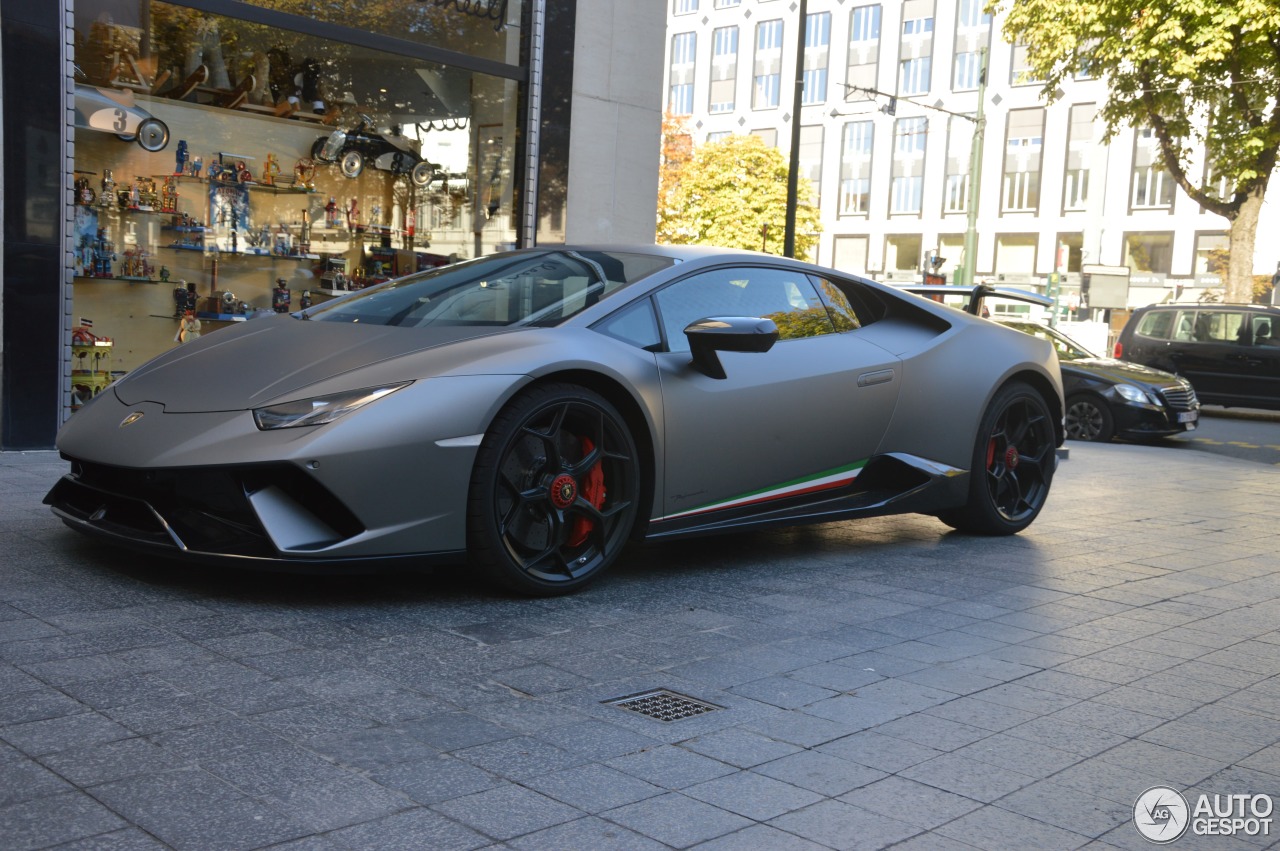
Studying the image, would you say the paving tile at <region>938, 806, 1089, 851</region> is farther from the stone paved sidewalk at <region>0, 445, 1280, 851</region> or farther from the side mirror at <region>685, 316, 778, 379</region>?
the side mirror at <region>685, 316, 778, 379</region>

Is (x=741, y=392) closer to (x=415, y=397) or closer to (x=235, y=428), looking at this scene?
(x=415, y=397)

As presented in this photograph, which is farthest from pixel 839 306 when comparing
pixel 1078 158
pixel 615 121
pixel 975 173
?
pixel 1078 158

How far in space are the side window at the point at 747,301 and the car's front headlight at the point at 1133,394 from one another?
10072 millimetres

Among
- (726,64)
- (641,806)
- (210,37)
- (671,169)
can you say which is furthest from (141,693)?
(726,64)

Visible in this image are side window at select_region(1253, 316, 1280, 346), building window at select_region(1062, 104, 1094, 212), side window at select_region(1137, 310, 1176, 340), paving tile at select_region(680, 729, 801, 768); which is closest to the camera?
paving tile at select_region(680, 729, 801, 768)

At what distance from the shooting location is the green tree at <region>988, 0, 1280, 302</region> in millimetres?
21219

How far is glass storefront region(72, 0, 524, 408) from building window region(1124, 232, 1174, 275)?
42302mm

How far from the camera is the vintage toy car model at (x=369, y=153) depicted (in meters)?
10.5

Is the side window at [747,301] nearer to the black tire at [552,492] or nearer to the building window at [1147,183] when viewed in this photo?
the black tire at [552,492]

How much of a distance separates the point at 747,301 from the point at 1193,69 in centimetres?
1908

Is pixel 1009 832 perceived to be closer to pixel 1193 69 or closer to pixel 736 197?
pixel 1193 69

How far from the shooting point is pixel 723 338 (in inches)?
192

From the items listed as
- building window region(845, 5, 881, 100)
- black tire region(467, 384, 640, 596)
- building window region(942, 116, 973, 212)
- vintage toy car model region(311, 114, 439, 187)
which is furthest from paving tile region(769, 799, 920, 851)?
building window region(845, 5, 881, 100)

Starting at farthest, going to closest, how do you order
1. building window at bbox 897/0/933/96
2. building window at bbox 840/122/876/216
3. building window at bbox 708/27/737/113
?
building window at bbox 708/27/737/113 → building window at bbox 840/122/876/216 → building window at bbox 897/0/933/96
